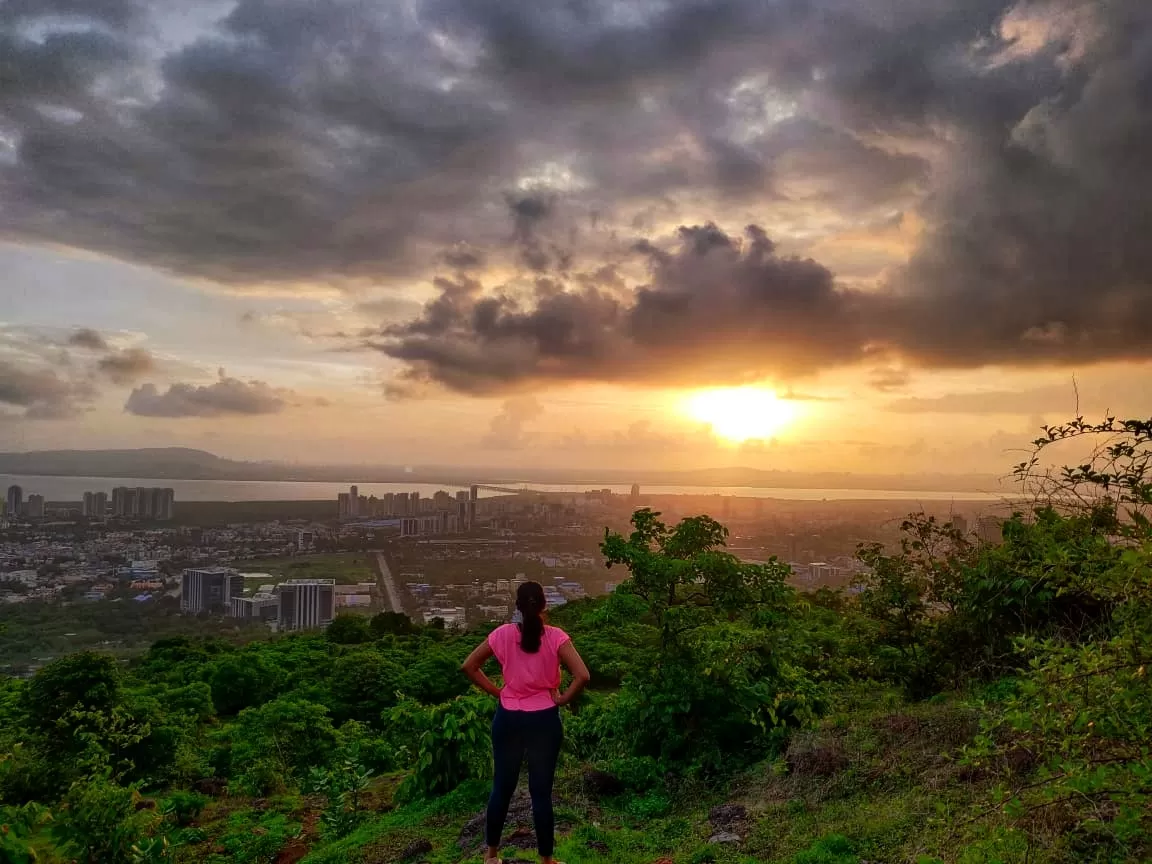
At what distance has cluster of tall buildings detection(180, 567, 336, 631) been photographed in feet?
200

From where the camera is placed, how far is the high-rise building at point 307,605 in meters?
60.5

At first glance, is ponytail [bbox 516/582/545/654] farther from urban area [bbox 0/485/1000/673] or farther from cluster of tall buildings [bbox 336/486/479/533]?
cluster of tall buildings [bbox 336/486/479/533]

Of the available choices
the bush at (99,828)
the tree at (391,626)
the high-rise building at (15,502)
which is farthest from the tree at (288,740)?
the high-rise building at (15,502)

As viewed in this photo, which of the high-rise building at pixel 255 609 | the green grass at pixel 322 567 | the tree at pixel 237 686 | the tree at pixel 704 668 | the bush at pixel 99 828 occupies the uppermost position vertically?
the tree at pixel 704 668

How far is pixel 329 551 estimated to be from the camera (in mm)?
93438

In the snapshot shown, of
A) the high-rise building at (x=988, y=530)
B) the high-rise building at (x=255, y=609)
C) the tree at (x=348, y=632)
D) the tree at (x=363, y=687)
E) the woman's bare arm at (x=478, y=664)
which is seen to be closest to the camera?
the woman's bare arm at (x=478, y=664)

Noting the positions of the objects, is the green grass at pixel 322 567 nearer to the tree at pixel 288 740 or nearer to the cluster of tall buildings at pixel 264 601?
the cluster of tall buildings at pixel 264 601

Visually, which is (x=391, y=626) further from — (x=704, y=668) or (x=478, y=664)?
(x=478, y=664)

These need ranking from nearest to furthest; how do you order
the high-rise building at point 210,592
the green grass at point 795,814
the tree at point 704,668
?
the green grass at point 795,814
the tree at point 704,668
the high-rise building at point 210,592

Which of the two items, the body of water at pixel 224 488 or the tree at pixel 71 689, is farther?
the body of water at pixel 224 488

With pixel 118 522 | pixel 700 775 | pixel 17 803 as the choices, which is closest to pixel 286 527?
pixel 118 522

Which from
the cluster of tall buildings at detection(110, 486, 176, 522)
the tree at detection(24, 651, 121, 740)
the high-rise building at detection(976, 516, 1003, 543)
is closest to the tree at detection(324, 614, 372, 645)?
the tree at detection(24, 651, 121, 740)

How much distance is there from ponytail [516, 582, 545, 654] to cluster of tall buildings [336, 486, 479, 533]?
3615 inches

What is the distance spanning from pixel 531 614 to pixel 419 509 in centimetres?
11151
